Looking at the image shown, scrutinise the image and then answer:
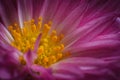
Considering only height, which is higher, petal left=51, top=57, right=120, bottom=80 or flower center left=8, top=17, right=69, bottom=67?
flower center left=8, top=17, right=69, bottom=67

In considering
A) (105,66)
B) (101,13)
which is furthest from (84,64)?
(101,13)

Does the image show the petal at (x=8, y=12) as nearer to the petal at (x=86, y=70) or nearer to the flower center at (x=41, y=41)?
the flower center at (x=41, y=41)

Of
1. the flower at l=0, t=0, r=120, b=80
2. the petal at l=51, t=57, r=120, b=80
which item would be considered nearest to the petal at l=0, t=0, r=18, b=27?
the flower at l=0, t=0, r=120, b=80

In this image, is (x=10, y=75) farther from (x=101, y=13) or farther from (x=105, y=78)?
(x=101, y=13)

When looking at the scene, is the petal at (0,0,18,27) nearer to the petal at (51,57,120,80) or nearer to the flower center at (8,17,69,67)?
the flower center at (8,17,69,67)

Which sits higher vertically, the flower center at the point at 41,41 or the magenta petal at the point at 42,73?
the flower center at the point at 41,41

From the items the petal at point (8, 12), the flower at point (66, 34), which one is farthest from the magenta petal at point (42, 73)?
the petal at point (8, 12)

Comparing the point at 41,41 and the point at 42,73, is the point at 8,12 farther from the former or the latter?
the point at 42,73
